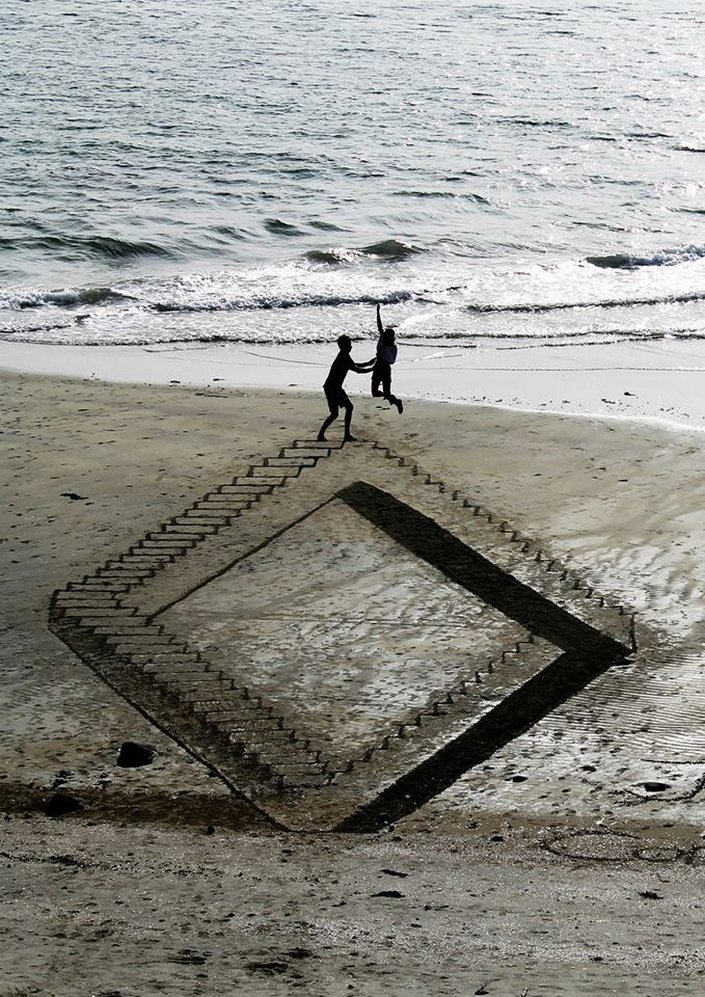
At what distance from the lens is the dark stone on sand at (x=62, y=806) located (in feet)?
27.5

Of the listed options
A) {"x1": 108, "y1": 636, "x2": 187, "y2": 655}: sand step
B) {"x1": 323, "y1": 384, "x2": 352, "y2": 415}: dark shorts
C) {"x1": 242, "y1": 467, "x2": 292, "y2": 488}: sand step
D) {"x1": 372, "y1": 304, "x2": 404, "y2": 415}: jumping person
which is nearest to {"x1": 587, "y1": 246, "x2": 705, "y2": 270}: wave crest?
{"x1": 372, "y1": 304, "x2": 404, "y2": 415}: jumping person

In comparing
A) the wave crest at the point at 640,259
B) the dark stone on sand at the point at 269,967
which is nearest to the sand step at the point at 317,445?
the dark stone on sand at the point at 269,967

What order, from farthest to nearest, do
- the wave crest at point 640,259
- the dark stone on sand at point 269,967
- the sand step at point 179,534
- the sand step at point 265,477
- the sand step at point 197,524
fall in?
the wave crest at point 640,259 < the sand step at point 265,477 < the sand step at point 197,524 < the sand step at point 179,534 < the dark stone on sand at point 269,967

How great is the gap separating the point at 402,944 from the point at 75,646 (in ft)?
15.0

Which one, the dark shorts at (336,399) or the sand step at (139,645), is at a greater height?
the dark shorts at (336,399)

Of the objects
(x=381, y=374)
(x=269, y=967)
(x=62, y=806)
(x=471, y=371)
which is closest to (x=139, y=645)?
(x=62, y=806)

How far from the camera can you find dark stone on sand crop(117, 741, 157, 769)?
8945mm

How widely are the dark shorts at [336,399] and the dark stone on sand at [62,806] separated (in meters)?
7.18

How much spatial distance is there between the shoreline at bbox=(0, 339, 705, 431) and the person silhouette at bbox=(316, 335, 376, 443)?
2.15m

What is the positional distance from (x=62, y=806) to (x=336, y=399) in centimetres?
734

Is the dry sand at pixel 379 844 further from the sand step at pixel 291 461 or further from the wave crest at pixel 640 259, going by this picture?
the wave crest at pixel 640 259

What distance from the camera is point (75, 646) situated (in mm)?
10547

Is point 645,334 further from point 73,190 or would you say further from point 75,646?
point 73,190

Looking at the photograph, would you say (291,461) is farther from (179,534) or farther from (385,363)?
(179,534)
